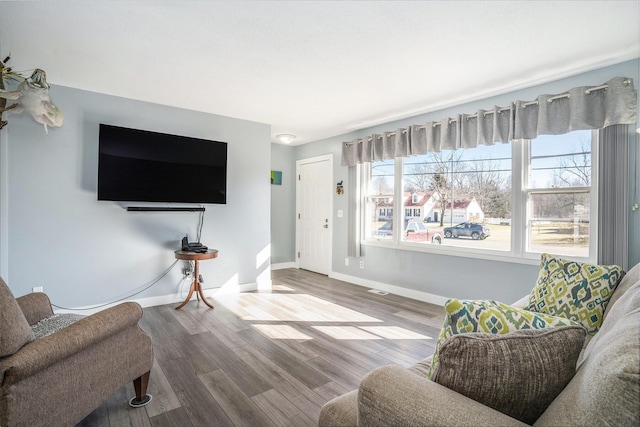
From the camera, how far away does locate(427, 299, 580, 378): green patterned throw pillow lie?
103 centimetres

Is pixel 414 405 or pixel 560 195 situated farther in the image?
pixel 560 195

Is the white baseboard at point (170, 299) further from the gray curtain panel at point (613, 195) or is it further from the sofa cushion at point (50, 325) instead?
the gray curtain panel at point (613, 195)

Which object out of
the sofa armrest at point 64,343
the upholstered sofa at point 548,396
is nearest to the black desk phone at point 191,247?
the sofa armrest at point 64,343

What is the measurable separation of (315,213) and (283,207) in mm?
721

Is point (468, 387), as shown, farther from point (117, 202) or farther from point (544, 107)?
point (117, 202)

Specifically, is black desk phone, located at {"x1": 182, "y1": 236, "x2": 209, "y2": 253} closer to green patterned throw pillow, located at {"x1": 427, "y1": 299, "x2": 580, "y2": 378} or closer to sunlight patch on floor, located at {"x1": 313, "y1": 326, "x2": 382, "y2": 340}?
sunlight patch on floor, located at {"x1": 313, "y1": 326, "x2": 382, "y2": 340}

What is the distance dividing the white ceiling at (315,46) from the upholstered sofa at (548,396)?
1970 mm

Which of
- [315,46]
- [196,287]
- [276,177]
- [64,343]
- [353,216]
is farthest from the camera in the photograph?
[276,177]

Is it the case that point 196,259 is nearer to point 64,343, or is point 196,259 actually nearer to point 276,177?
point 64,343

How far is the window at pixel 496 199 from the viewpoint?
299cm

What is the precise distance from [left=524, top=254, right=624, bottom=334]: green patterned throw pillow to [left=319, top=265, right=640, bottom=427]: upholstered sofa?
0.81m

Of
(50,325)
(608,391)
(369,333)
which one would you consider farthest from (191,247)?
(608,391)

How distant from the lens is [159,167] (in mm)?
3742

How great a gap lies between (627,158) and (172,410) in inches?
149
